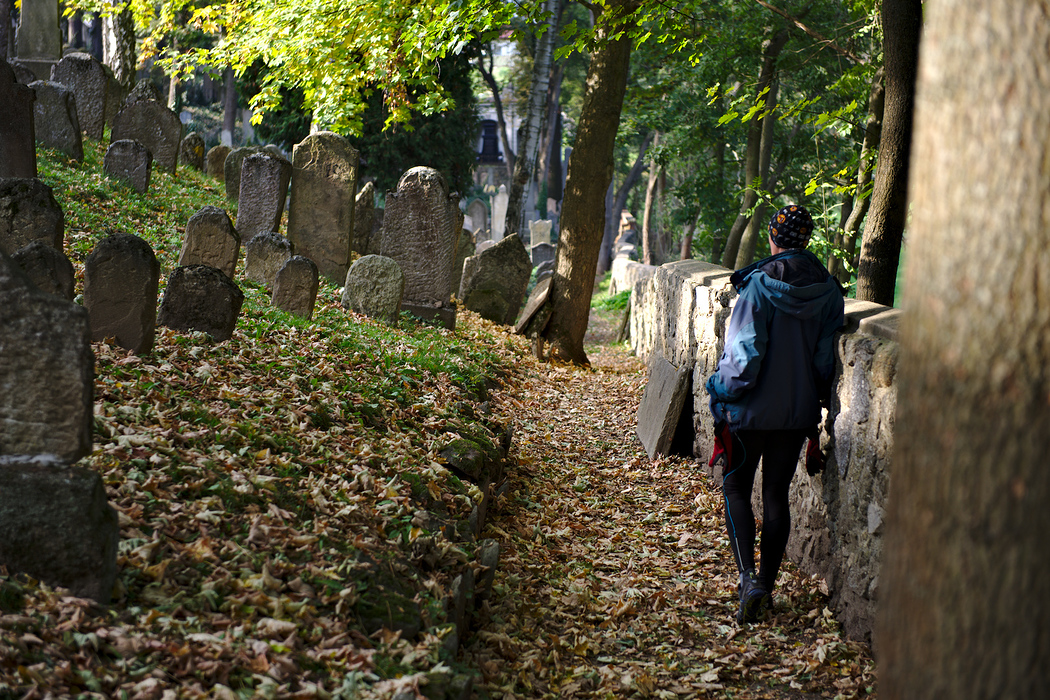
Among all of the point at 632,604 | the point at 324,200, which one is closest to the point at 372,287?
the point at 324,200

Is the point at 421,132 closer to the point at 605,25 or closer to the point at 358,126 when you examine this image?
the point at 358,126

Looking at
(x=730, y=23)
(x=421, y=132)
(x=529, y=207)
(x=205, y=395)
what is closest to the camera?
(x=205, y=395)

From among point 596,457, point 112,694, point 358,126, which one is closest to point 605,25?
point 358,126

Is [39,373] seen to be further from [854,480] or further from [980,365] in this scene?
[854,480]

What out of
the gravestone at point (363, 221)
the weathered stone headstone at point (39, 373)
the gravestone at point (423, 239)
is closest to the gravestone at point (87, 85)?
the gravestone at point (363, 221)

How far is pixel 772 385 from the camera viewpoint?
4.05 metres

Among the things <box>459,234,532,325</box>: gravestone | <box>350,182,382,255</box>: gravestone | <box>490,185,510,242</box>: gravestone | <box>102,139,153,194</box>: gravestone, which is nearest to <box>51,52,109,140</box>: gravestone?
<box>102,139,153,194</box>: gravestone

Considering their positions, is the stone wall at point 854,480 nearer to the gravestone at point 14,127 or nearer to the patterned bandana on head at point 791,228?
the patterned bandana on head at point 791,228

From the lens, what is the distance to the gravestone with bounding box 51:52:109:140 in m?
12.9

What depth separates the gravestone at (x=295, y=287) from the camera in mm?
7688

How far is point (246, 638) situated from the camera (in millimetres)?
2807

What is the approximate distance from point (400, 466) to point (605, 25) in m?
7.29

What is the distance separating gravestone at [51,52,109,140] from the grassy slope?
900 centimetres

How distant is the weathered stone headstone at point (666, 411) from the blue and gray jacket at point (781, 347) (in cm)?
247
